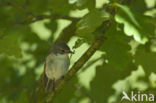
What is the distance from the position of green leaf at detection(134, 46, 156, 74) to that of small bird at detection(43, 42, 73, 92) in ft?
2.08

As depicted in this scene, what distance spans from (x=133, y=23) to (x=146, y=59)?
1086 millimetres

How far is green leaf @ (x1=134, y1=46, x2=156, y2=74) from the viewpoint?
3.91 m

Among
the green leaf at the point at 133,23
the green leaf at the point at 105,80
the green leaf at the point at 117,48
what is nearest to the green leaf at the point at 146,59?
the green leaf at the point at 117,48

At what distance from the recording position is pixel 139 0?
517 centimetres

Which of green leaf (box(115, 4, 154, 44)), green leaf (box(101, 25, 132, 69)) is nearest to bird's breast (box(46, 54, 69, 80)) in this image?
green leaf (box(101, 25, 132, 69))

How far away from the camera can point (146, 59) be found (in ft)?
12.9

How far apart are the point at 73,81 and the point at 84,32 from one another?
6.90ft

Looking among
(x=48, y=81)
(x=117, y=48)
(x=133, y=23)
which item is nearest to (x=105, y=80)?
(x=48, y=81)

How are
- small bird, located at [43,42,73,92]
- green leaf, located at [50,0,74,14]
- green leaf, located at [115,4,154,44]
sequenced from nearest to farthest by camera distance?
green leaf, located at [115,4,154,44] → small bird, located at [43,42,73,92] → green leaf, located at [50,0,74,14]

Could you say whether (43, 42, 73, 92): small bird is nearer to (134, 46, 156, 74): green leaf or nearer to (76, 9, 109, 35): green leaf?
(134, 46, 156, 74): green leaf

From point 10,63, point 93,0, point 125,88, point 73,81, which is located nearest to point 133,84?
point 125,88

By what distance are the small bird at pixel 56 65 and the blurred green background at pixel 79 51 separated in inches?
3.6

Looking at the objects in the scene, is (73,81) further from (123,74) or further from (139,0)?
(139,0)
